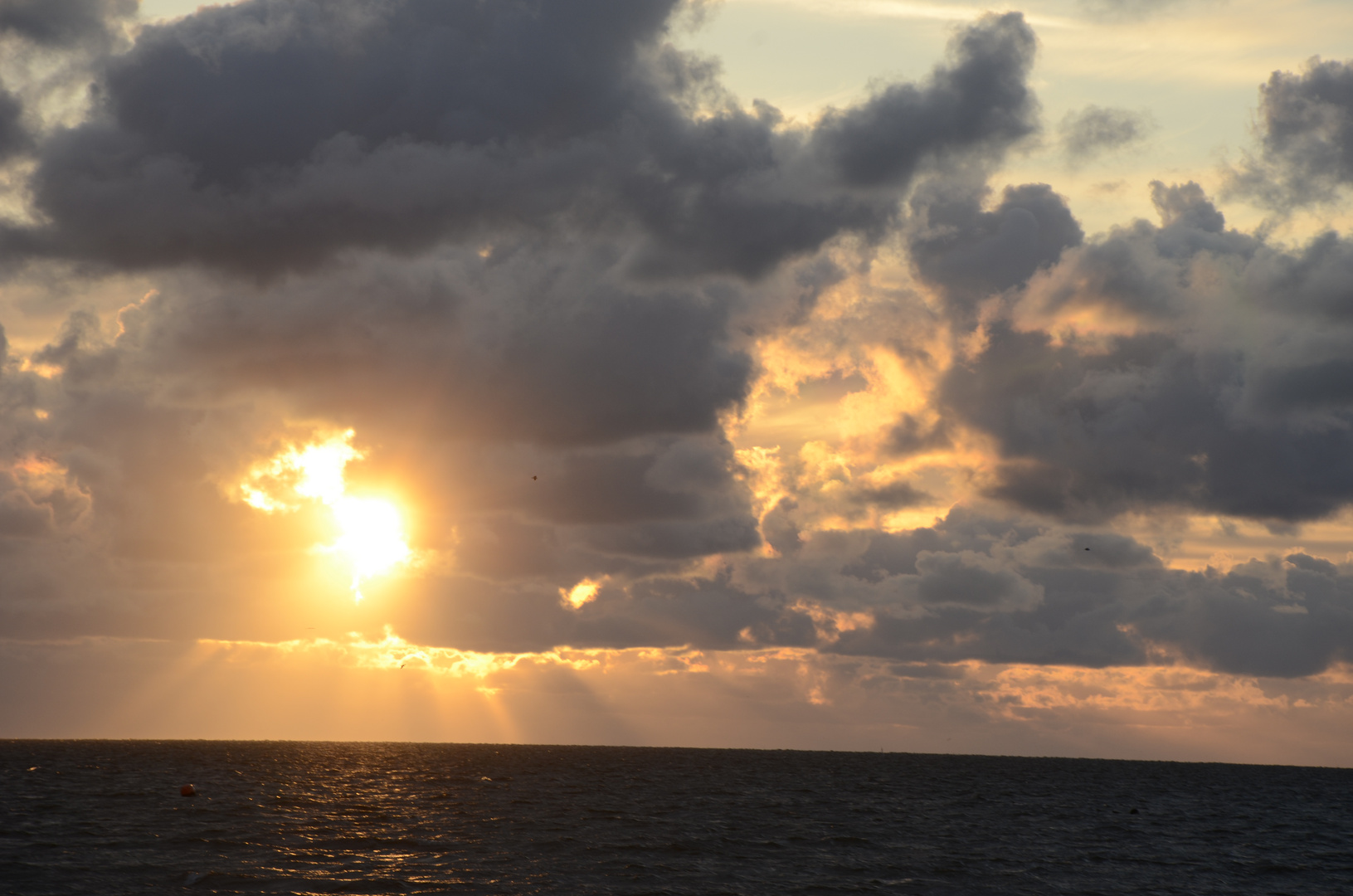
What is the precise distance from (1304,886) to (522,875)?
6127 cm

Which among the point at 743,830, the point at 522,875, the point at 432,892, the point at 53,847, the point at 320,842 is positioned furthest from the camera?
the point at 743,830

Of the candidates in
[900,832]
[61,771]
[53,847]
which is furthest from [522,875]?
[61,771]

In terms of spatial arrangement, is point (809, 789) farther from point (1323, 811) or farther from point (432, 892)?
point (432, 892)

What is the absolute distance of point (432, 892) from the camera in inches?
2694

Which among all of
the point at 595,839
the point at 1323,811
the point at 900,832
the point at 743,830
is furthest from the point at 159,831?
the point at 1323,811

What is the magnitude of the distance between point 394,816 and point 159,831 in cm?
2442

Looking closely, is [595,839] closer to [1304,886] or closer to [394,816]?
[394,816]

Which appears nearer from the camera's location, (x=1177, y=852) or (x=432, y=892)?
(x=432, y=892)

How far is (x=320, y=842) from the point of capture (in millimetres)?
89125

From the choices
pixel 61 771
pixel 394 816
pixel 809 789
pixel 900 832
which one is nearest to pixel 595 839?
pixel 394 816

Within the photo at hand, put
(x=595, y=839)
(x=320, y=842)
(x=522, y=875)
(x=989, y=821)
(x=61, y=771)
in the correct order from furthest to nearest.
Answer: (x=61, y=771) < (x=989, y=821) < (x=595, y=839) < (x=320, y=842) < (x=522, y=875)

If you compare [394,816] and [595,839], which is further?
[394,816]

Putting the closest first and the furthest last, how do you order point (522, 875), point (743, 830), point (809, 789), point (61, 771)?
point (522, 875) < point (743, 830) < point (809, 789) < point (61, 771)

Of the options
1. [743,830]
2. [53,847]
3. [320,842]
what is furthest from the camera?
[743,830]
